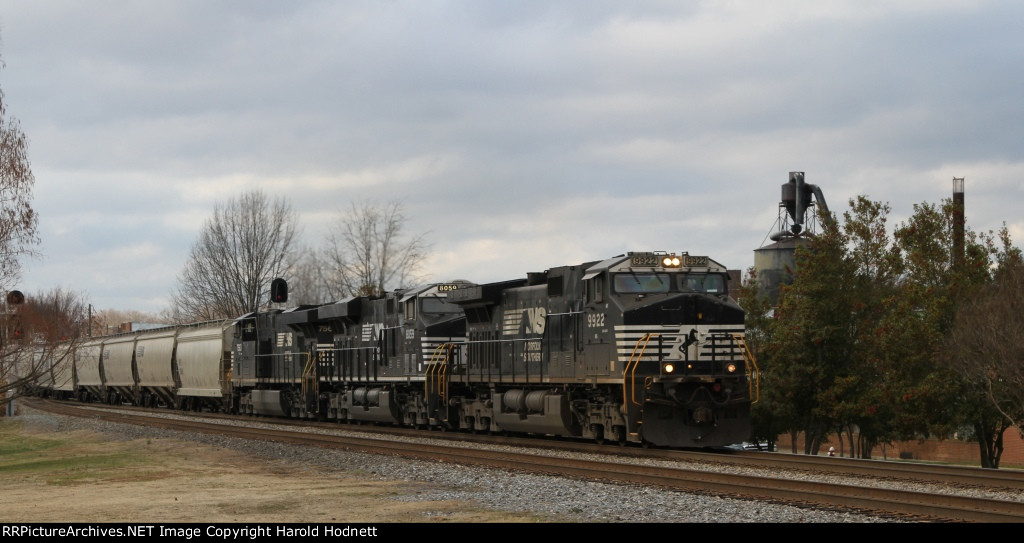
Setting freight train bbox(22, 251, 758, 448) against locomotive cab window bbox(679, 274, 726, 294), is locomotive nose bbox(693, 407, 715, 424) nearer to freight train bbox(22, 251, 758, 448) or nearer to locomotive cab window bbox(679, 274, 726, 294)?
freight train bbox(22, 251, 758, 448)

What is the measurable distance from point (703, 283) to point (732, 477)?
6.76m

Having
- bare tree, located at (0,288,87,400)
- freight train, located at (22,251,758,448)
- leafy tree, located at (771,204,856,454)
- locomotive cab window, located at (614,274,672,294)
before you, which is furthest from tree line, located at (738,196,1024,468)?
bare tree, located at (0,288,87,400)

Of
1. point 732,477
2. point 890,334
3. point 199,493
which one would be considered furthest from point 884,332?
point 199,493

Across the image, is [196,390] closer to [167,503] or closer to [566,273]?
[566,273]

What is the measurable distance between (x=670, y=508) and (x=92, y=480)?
9.68 metres

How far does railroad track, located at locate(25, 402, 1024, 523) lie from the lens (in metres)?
12.2

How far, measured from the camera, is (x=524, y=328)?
82.2ft

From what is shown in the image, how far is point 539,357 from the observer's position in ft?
79.5

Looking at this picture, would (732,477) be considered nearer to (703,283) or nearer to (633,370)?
(633,370)

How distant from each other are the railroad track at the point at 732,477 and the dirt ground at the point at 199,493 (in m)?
2.54

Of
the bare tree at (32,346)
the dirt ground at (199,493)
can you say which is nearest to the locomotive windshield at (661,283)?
the dirt ground at (199,493)

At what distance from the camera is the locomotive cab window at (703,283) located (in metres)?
21.9

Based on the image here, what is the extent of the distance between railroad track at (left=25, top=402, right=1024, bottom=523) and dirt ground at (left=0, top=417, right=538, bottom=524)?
2.54 metres
